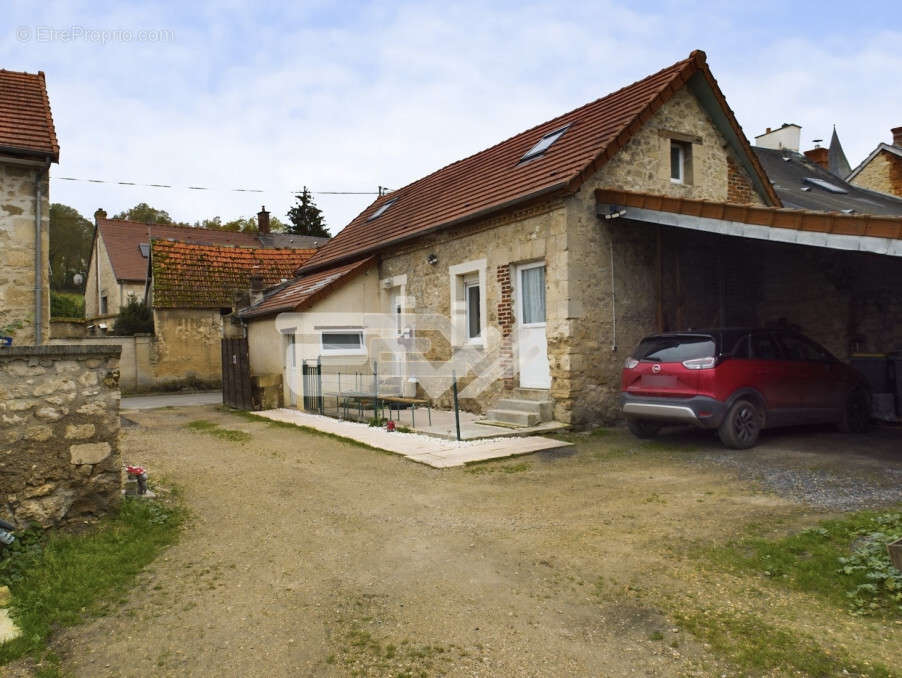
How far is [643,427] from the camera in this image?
9.30 m

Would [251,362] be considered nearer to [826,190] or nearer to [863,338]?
[863,338]

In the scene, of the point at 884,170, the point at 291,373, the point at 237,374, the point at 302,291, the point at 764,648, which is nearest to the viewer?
the point at 764,648

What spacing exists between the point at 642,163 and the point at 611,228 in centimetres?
158

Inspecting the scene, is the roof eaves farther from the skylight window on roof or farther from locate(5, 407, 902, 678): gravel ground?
locate(5, 407, 902, 678): gravel ground

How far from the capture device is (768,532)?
16.4 ft

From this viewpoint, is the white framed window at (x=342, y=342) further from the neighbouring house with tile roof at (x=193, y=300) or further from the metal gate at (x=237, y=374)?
the neighbouring house with tile roof at (x=193, y=300)

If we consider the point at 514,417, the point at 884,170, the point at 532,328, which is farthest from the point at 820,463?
the point at 884,170

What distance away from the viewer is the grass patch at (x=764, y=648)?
9.81 feet

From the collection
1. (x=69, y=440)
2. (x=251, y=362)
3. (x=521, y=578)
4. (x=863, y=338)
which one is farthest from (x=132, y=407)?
(x=863, y=338)

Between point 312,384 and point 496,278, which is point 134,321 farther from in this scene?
point 496,278

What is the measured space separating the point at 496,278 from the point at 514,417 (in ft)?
8.72

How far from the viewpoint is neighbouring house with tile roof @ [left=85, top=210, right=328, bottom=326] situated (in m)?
30.8

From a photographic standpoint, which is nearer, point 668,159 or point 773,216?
point 773,216

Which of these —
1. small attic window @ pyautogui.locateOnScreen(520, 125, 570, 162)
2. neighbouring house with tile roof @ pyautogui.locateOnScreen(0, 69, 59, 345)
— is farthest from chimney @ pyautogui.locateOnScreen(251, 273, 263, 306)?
small attic window @ pyautogui.locateOnScreen(520, 125, 570, 162)
